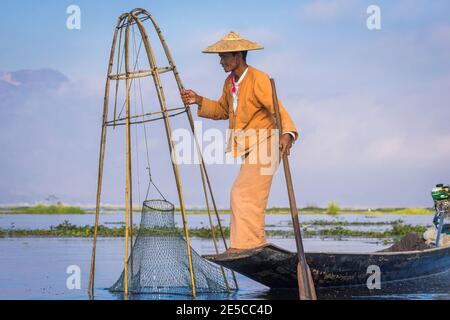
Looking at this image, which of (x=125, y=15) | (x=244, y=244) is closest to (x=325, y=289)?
(x=244, y=244)

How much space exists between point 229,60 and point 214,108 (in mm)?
480

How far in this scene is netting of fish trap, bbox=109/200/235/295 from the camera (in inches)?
281

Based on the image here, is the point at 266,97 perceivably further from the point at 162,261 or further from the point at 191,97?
the point at 162,261

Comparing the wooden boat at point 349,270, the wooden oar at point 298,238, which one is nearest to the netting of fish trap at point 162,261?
the wooden boat at point 349,270

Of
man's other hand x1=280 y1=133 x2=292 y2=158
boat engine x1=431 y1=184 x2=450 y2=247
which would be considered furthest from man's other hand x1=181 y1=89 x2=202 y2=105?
boat engine x1=431 y1=184 x2=450 y2=247

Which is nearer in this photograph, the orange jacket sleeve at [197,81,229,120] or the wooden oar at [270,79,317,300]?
the wooden oar at [270,79,317,300]

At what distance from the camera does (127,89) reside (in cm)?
707

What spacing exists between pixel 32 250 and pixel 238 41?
22.2 ft

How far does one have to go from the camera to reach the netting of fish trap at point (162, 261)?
7.14 m

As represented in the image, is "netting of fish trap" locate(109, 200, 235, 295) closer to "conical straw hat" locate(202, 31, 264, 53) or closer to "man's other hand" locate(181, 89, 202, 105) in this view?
"man's other hand" locate(181, 89, 202, 105)

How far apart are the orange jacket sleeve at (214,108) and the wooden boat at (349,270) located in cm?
105

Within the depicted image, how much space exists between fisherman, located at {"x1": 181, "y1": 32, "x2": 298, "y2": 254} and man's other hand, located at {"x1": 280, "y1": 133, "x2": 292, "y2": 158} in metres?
0.03

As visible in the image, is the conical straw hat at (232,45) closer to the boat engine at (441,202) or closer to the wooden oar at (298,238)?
the wooden oar at (298,238)

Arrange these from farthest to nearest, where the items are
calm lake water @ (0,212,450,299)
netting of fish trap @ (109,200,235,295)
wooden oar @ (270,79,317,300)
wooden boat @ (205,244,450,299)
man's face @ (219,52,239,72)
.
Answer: calm lake water @ (0,212,450,299), netting of fish trap @ (109,200,235,295), wooden boat @ (205,244,450,299), man's face @ (219,52,239,72), wooden oar @ (270,79,317,300)
